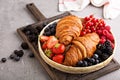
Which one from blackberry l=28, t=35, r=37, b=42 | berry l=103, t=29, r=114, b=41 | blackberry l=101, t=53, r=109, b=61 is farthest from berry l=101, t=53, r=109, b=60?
blackberry l=28, t=35, r=37, b=42

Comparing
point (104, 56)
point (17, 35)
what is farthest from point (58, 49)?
point (17, 35)

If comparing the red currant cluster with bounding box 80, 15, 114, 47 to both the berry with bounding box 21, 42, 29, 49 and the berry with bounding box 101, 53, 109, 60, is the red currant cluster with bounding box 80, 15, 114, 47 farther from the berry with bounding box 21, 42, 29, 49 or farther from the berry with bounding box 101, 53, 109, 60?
the berry with bounding box 21, 42, 29, 49

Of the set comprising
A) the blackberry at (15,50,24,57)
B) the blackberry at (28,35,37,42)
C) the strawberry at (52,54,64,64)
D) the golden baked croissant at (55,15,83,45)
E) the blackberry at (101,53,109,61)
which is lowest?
the blackberry at (15,50,24,57)

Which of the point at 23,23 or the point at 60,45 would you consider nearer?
the point at 60,45

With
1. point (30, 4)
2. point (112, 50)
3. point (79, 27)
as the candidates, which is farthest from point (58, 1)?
point (112, 50)

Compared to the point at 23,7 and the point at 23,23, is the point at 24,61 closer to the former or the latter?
the point at 23,23

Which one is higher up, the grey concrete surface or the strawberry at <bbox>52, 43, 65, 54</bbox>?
the strawberry at <bbox>52, 43, 65, 54</bbox>
